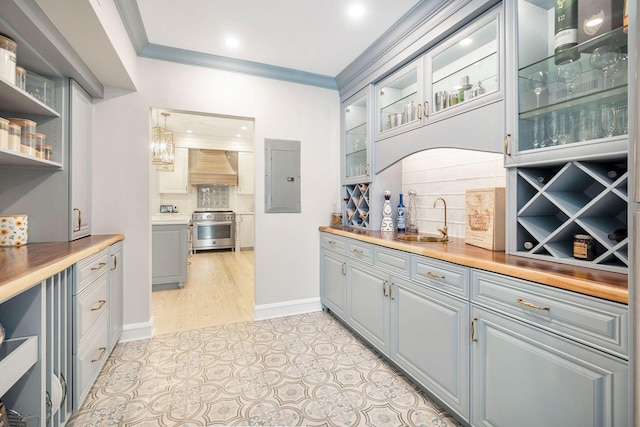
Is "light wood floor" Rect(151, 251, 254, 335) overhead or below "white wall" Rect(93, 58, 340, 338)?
below

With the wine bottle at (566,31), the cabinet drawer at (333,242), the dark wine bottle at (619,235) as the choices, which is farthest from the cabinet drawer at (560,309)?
the cabinet drawer at (333,242)

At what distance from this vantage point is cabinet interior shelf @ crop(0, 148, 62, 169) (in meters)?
1.56

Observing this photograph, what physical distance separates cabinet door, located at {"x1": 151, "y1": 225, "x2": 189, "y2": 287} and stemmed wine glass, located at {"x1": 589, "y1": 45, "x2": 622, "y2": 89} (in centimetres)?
422

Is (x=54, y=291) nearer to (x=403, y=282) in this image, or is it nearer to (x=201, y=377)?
(x=201, y=377)

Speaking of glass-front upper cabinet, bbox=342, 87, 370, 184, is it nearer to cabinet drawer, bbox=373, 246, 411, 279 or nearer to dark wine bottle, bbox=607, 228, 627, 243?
cabinet drawer, bbox=373, 246, 411, 279

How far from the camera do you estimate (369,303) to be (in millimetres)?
2309

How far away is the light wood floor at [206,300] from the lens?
9.77 ft

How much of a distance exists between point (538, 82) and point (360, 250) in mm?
1565

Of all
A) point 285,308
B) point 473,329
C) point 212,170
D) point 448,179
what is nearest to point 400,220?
point 448,179

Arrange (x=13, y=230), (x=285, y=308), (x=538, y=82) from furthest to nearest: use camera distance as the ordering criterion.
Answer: (x=285, y=308)
(x=13, y=230)
(x=538, y=82)

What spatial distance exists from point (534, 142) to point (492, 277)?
0.75 m

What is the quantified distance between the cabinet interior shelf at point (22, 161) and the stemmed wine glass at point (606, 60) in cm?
279

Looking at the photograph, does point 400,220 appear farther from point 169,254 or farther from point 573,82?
point 169,254

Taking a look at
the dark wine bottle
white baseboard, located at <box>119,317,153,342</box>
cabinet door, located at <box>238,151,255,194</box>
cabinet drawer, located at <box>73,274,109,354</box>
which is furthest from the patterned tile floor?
cabinet door, located at <box>238,151,255,194</box>
